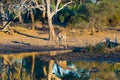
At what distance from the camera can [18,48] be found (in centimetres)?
3391

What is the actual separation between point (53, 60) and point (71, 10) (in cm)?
2796

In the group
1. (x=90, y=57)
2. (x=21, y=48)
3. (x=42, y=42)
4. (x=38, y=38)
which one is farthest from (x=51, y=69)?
(x=38, y=38)

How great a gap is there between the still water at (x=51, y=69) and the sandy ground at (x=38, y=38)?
19.6 ft

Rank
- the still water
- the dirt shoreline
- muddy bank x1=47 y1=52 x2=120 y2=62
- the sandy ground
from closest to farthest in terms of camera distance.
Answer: the still water < muddy bank x1=47 y1=52 x2=120 y2=62 < the dirt shoreline < the sandy ground

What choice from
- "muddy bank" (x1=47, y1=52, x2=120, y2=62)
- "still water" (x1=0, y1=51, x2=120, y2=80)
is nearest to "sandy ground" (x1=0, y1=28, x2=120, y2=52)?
"muddy bank" (x1=47, y1=52, x2=120, y2=62)

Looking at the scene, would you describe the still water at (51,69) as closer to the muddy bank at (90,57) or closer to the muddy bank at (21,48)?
the muddy bank at (90,57)

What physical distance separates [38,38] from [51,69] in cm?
1721

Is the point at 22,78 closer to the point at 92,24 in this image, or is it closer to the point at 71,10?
the point at 92,24

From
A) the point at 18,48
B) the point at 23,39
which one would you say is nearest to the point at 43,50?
the point at 18,48

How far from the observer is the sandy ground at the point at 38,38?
118ft

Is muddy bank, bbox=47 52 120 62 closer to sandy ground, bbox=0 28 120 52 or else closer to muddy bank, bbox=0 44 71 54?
muddy bank, bbox=0 44 71 54

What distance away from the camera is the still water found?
65.8 feet

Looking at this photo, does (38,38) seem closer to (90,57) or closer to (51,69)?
(90,57)

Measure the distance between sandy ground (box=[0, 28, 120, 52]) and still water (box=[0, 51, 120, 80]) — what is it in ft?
19.6
